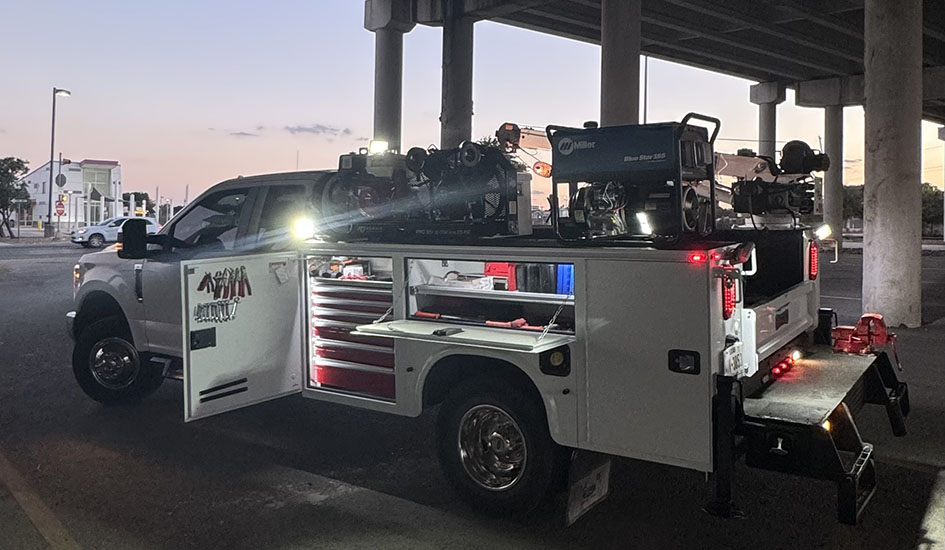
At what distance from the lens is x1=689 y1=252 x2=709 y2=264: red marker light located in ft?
12.6

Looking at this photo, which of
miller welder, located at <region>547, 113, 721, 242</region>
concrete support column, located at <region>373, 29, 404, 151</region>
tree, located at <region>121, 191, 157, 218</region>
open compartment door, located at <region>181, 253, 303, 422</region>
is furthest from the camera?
tree, located at <region>121, 191, 157, 218</region>

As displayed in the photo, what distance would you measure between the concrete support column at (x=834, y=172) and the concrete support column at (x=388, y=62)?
65.3 feet

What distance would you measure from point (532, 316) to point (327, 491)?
5.98ft

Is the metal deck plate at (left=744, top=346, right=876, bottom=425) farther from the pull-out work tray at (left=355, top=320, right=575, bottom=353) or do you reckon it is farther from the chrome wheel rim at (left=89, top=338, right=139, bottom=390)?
the chrome wheel rim at (left=89, top=338, right=139, bottom=390)

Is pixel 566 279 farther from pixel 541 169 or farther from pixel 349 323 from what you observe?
pixel 541 169

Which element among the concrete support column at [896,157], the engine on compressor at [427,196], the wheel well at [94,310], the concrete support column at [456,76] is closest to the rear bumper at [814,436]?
the engine on compressor at [427,196]

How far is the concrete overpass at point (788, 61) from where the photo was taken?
12328 mm

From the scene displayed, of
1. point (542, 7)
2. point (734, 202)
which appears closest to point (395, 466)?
point (734, 202)

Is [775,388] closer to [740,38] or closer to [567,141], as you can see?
[567,141]

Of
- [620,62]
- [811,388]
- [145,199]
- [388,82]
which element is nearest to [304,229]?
[811,388]

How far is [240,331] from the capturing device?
542 centimetres

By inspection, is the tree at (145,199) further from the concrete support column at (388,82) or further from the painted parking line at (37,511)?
the painted parking line at (37,511)

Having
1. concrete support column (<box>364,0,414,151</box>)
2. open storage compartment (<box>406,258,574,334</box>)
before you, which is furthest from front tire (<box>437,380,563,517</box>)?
concrete support column (<box>364,0,414,151</box>)

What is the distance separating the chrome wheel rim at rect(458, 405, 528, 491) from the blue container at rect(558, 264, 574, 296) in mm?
801
